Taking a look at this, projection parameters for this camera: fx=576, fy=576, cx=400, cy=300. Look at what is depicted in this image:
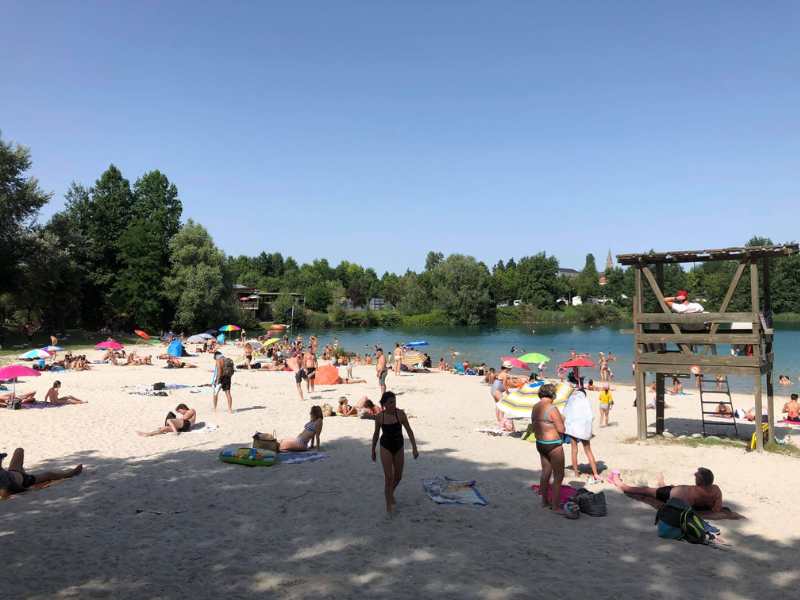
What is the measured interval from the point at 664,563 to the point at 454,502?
2678 millimetres

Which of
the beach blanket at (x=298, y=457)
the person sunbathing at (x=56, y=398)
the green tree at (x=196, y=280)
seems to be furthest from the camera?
the green tree at (x=196, y=280)

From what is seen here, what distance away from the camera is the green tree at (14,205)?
34719 millimetres

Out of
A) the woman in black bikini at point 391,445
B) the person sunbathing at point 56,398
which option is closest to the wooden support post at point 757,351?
the woman in black bikini at point 391,445

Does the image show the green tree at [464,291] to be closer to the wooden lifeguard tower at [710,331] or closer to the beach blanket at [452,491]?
Result: the wooden lifeguard tower at [710,331]

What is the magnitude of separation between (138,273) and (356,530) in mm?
48799

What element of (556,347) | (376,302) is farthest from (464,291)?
(376,302)

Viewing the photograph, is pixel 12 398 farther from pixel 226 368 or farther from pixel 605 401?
pixel 605 401

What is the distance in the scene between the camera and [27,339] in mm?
38438

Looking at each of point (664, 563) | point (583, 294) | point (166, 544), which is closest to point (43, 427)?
point (166, 544)

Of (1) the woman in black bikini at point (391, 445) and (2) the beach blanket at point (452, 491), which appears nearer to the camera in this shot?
(1) the woman in black bikini at point (391, 445)

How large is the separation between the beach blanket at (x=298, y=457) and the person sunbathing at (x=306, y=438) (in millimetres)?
121

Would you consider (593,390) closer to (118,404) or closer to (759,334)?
(759,334)

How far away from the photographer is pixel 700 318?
11562mm

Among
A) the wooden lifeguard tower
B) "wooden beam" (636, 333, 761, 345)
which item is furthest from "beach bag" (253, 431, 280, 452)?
"wooden beam" (636, 333, 761, 345)
